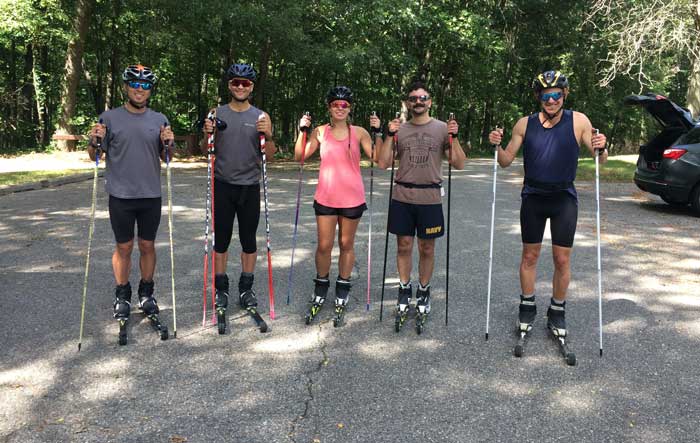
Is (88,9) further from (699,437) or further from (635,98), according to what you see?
(699,437)

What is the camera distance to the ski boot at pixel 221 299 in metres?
4.76

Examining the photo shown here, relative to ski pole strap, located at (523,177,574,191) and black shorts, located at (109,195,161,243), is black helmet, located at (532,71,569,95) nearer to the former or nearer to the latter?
ski pole strap, located at (523,177,574,191)

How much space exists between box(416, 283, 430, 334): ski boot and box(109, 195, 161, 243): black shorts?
2284mm

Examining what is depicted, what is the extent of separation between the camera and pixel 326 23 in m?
20.2

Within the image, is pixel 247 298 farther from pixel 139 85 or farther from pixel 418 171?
pixel 139 85

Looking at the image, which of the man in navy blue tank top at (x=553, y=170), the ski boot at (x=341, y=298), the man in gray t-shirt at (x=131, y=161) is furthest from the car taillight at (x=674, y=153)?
the man in gray t-shirt at (x=131, y=161)

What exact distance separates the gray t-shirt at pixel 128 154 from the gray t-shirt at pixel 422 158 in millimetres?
2058

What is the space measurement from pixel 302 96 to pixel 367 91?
134 inches

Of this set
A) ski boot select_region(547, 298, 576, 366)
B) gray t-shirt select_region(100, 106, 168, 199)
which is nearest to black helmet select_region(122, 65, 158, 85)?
gray t-shirt select_region(100, 106, 168, 199)

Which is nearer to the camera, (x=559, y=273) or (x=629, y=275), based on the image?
(x=559, y=273)

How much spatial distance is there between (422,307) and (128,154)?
272cm

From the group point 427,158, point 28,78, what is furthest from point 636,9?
point 28,78

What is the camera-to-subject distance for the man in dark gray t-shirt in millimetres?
4816

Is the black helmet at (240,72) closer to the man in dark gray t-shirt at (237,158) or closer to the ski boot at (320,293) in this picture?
the man in dark gray t-shirt at (237,158)
